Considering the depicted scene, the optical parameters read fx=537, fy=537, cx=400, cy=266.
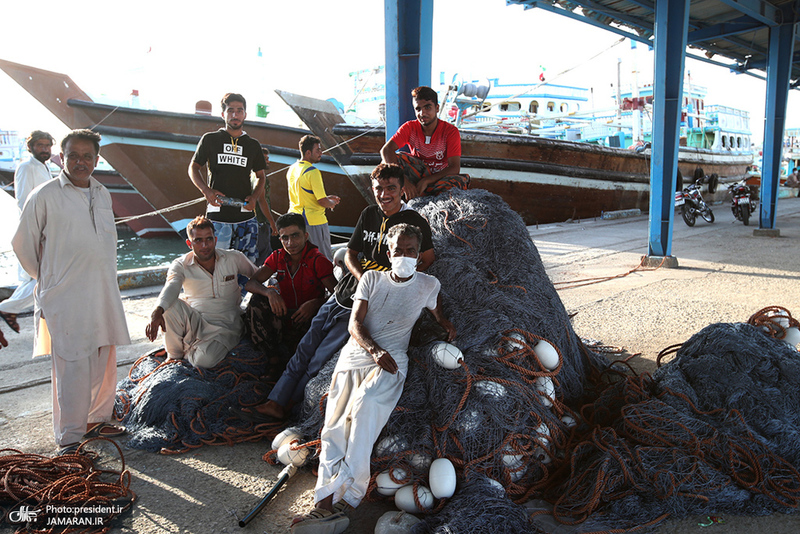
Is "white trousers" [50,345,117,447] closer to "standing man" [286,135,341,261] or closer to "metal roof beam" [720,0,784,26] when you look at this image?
"standing man" [286,135,341,261]

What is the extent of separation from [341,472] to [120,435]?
5.34 ft

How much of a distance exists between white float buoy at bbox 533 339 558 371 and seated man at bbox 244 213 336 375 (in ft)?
4.83

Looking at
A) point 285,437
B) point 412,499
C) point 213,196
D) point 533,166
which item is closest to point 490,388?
point 412,499

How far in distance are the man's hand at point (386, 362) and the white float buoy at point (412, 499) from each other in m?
0.53

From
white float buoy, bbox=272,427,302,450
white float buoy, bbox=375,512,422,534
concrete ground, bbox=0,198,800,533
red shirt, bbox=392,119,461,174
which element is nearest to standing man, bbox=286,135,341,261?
red shirt, bbox=392,119,461,174

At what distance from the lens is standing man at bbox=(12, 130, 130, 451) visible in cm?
293

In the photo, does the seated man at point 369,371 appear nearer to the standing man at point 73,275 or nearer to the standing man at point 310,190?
the standing man at point 73,275

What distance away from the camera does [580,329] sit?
5008 millimetres

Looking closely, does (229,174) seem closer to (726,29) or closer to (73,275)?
(73,275)

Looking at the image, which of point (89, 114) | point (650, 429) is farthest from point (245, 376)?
point (89, 114)

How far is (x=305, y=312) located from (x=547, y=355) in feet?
5.31

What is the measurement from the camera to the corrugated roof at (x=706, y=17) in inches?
351

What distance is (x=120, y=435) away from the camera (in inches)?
126

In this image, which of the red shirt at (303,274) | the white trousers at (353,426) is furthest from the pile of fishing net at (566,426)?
the red shirt at (303,274)
